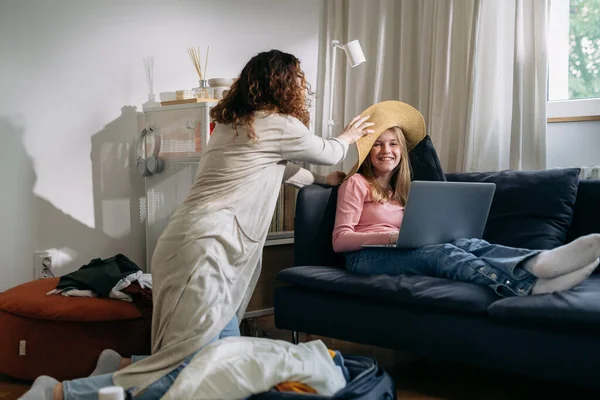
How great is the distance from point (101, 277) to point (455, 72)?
1920mm

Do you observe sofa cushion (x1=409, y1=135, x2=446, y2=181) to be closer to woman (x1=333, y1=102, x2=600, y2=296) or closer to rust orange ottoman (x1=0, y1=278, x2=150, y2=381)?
woman (x1=333, y1=102, x2=600, y2=296)

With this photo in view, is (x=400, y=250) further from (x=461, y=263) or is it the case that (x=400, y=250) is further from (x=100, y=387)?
(x=100, y=387)

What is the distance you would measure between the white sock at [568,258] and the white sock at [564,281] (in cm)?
2

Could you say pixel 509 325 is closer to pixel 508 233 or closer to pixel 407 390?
pixel 407 390

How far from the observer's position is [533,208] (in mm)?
2928

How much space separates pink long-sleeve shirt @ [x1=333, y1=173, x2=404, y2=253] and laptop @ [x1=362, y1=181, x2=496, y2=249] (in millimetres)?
178

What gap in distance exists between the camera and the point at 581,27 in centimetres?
354

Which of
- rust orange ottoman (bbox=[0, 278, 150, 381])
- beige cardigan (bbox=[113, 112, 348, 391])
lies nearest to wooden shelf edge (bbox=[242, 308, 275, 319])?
rust orange ottoman (bbox=[0, 278, 150, 381])

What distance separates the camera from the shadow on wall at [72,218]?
351 cm

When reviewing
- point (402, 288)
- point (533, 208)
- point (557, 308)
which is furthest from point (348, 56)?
point (557, 308)

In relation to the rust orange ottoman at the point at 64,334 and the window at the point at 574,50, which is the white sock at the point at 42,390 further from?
the window at the point at 574,50

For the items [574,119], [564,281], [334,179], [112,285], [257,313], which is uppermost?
[574,119]

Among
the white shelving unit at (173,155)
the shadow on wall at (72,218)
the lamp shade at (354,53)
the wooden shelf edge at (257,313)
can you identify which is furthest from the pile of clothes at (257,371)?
the lamp shade at (354,53)

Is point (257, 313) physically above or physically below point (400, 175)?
below
